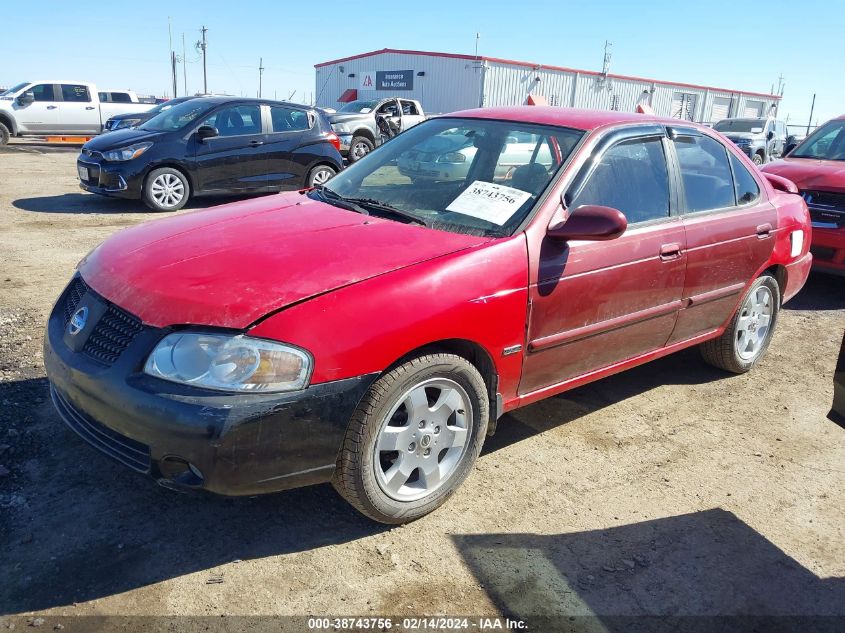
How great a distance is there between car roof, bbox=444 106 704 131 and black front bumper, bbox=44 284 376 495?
1.97 meters

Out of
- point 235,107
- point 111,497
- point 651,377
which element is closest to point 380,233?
point 111,497

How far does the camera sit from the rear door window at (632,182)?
3457 mm

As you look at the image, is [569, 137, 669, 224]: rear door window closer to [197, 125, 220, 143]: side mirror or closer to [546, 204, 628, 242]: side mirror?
[546, 204, 628, 242]: side mirror

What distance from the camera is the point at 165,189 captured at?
9719 mm

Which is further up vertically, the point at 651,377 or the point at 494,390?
the point at 494,390

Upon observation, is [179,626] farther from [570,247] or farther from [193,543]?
[570,247]

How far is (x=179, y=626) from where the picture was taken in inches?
90.5

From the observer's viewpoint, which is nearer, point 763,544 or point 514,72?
point 763,544

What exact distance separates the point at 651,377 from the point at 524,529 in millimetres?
2172

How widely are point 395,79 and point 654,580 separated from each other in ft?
137

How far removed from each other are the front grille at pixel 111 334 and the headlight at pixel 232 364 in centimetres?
19

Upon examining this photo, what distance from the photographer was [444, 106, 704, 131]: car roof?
12.0 feet

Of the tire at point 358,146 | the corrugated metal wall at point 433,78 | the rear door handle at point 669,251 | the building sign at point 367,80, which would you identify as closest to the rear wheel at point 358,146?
the tire at point 358,146

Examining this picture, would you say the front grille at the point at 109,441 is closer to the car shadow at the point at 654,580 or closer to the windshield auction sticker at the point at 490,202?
the car shadow at the point at 654,580
